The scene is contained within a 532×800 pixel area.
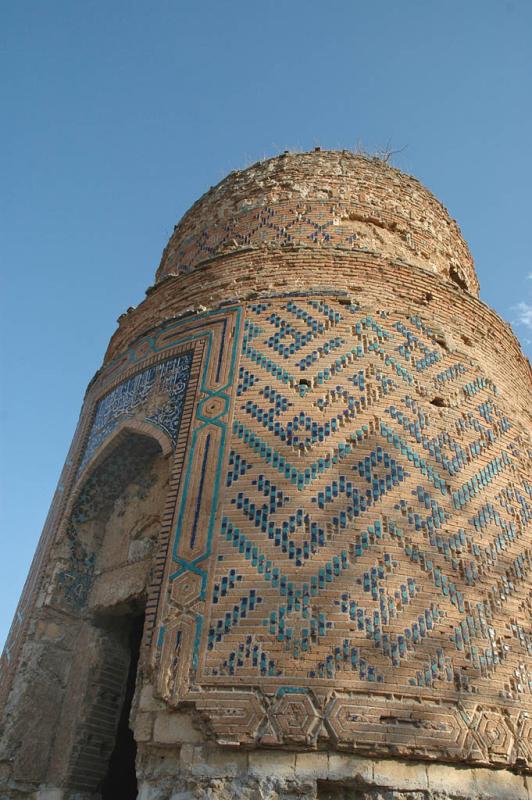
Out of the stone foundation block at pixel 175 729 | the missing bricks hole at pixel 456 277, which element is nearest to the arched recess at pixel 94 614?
the stone foundation block at pixel 175 729

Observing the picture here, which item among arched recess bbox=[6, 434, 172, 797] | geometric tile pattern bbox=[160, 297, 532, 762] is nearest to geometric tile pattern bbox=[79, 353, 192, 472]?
arched recess bbox=[6, 434, 172, 797]

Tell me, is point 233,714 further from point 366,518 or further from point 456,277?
point 456,277

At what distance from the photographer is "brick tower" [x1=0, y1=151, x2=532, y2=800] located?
318cm

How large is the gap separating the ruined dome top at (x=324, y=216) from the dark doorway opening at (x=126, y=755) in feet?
10.8

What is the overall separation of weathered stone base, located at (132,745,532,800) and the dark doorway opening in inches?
79.7

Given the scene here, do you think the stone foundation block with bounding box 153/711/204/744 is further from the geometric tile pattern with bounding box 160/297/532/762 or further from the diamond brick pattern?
the diamond brick pattern

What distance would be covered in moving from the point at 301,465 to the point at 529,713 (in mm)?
1813

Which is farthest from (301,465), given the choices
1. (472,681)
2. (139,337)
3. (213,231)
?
(213,231)

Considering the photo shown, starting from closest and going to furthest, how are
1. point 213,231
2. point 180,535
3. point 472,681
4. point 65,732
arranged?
point 472,681
point 180,535
point 65,732
point 213,231

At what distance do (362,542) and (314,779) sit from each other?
121 cm

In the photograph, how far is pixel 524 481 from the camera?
4668mm

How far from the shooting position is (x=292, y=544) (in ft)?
12.0

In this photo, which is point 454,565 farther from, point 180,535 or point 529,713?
point 180,535

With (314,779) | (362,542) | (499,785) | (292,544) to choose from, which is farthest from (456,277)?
(314,779)
